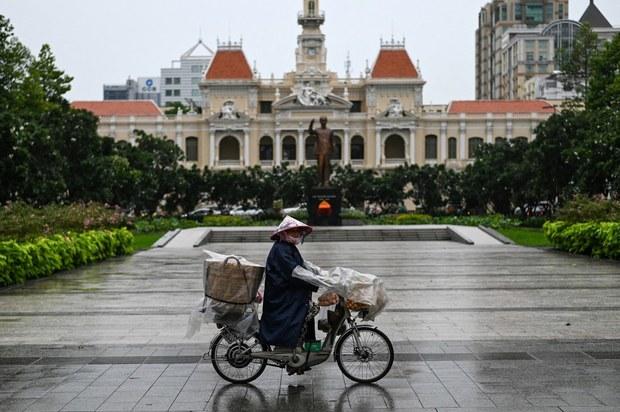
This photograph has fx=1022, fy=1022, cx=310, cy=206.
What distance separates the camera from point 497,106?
98.9 meters

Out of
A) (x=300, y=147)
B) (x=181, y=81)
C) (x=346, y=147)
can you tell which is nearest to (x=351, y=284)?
(x=300, y=147)

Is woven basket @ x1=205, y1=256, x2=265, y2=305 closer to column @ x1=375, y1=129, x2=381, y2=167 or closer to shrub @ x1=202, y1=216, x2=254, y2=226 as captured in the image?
shrub @ x1=202, y1=216, x2=254, y2=226

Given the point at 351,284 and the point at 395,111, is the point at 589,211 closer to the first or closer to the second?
the point at 351,284

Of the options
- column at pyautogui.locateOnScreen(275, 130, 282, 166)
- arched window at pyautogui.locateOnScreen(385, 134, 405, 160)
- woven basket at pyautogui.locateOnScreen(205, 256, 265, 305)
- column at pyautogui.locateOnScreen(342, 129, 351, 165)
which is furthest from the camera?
arched window at pyautogui.locateOnScreen(385, 134, 405, 160)

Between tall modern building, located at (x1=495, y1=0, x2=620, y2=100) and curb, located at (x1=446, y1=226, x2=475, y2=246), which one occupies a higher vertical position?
tall modern building, located at (x1=495, y1=0, x2=620, y2=100)

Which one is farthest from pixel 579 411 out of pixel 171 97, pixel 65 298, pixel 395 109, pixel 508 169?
pixel 171 97

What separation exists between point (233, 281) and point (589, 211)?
2179 centimetres

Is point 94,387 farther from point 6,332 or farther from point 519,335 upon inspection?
point 519,335

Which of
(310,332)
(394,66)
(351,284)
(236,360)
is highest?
(394,66)

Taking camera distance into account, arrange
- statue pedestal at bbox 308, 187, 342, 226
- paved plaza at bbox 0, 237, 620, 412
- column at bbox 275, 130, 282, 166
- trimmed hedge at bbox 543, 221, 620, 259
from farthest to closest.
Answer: column at bbox 275, 130, 282, 166 < statue pedestal at bbox 308, 187, 342, 226 < trimmed hedge at bbox 543, 221, 620, 259 < paved plaza at bbox 0, 237, 620, 412

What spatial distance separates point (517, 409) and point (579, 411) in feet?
1.49

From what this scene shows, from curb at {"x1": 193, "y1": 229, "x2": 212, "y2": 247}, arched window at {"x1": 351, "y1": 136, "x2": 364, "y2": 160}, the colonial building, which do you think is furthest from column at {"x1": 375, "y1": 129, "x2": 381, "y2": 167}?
curb at {"x1": 193, "y1": 229, "x2": 212, "y2": 247}

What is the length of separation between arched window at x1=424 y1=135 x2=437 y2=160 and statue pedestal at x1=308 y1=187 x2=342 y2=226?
55.1 meters

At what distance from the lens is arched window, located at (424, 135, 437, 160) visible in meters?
98.2
